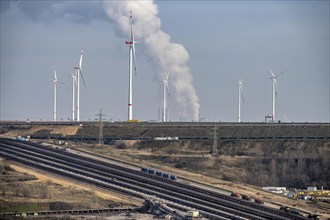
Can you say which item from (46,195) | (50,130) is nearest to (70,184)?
(46,195)

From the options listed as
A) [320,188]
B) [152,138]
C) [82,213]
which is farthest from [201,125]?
[82,213]

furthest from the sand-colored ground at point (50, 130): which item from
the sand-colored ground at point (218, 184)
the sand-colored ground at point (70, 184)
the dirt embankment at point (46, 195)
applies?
the dirt embankment at point (46, 195)

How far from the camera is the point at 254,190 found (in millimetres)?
119062

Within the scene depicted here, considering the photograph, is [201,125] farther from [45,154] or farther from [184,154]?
[45,154]

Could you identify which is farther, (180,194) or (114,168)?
(114,168)

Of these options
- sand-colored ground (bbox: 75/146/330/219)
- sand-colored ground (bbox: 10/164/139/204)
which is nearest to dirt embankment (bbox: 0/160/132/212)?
sand-colored ground (bbox: 10/164/139/204)

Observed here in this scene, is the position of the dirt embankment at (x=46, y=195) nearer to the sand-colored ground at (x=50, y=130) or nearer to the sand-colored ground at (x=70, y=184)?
the sand-colored ground at (x=70, y=184)

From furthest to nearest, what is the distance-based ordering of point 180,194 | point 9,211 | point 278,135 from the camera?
point 278,135
point 180,194
point 9,211

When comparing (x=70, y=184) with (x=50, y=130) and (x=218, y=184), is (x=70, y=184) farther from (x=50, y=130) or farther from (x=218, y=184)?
(x=50, y=130)

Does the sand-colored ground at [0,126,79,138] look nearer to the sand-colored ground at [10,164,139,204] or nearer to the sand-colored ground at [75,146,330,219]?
the sand-colored ground at [75,146,330,219]

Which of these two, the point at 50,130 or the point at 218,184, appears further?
the point at 50,130

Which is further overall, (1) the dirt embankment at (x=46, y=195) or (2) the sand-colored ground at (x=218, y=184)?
(2) the sand-colored ground at (x=218, y=184)

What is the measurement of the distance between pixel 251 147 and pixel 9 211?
251 ft

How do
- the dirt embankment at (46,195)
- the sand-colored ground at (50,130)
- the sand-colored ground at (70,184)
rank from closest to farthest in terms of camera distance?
the dirt embankment at (46,195), the sand-colored ground at (70,184), the sand-colored ground at (50,130)
